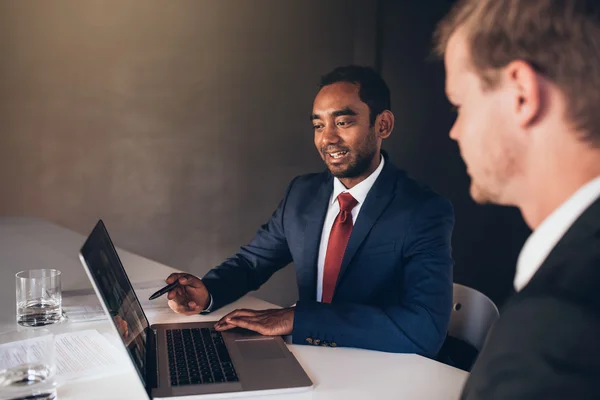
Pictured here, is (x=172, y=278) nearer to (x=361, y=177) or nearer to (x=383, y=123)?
(x=361, y=177)

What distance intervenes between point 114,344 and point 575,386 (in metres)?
0.99

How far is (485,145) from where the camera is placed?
0.69 meters

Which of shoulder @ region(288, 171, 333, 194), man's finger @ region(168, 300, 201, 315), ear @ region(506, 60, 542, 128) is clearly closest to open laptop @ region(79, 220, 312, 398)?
man's finger @ region(168, 300, 201, 315)

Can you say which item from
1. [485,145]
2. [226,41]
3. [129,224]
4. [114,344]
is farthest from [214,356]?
[226,41]

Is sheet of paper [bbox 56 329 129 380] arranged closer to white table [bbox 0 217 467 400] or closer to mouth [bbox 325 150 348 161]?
white table [bbox 0 217 467 400]

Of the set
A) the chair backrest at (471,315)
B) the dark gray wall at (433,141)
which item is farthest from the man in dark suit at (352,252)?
the dark gray wall at (433,141)

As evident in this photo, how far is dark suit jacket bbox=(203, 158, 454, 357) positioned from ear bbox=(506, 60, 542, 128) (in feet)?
2.34

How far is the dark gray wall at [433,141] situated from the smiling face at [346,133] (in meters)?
1.24

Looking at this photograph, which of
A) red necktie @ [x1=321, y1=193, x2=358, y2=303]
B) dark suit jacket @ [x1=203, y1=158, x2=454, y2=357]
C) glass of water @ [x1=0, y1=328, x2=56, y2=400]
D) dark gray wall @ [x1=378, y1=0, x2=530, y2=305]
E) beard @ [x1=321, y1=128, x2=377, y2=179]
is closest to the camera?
glass of water @ [x1=0, y1=328, x2=56, y2=400]

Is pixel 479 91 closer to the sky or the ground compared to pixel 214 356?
closer to the sky

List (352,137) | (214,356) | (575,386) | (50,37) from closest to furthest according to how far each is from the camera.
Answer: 1. (575,386)
2. (214,356)
3. (352,137)
4. (50,37)

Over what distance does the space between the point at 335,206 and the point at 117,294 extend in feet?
2.92

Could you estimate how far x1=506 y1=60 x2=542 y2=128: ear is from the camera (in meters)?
0.62

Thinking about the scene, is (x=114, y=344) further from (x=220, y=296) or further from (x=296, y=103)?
(x=296, y=103)
